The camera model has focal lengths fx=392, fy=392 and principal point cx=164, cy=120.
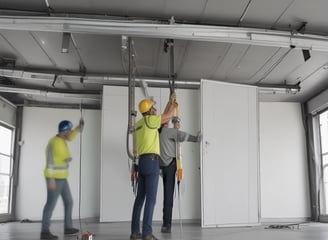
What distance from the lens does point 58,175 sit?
237 centimetres

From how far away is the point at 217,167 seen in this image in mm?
6055

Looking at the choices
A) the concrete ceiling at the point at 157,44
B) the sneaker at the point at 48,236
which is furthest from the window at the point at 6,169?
the sneaker at the point at 48,236

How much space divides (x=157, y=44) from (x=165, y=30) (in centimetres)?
103

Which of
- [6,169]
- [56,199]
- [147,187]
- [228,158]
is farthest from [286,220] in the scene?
[56,199]

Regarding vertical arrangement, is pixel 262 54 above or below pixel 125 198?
above

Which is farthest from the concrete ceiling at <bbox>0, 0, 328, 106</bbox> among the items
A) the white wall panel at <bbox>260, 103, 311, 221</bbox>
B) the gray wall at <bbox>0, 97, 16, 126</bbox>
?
the white wall panel at <bbox>260, 103, 311, 221</bbox>

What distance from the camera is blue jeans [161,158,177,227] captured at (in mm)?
5078

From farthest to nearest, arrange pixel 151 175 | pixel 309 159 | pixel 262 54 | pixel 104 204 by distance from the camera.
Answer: pixel 309 159 → pixel 104 204 → pixel 262 54 → pixel 151 175

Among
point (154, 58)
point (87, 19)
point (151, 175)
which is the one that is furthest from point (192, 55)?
point (151, 175)

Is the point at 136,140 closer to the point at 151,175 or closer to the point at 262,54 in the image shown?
the point at 151,175

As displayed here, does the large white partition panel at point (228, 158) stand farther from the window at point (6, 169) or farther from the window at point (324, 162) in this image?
the window at point (6, 169)

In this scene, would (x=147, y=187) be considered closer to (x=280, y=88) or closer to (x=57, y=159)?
(x=57, y=159)

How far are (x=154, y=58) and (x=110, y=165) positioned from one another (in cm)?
199

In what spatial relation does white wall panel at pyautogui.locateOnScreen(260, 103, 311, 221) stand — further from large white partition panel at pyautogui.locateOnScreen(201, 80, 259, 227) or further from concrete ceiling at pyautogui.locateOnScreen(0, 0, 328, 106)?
large white partition panel at pyautogui.locateOnScreen(201, 80, 259, 227)
